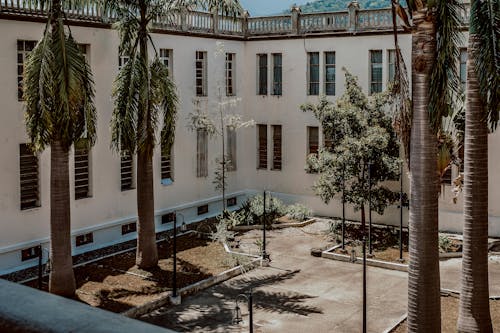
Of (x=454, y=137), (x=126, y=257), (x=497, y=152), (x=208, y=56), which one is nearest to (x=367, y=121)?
(x=454, y=137)

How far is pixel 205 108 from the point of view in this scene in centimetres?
2636

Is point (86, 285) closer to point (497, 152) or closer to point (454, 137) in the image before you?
point (454, 137)

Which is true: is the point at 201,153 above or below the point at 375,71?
below

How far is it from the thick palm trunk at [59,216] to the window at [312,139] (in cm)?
1383

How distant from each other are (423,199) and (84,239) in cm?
1289

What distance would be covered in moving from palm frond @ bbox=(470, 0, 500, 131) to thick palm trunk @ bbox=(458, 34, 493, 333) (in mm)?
200

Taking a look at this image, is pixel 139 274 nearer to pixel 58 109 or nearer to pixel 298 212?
pixel 58 109

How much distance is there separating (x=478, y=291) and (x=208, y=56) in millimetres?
16774

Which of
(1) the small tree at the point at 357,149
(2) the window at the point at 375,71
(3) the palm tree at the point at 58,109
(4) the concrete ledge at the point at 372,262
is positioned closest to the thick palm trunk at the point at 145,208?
(3) the palm tree at the point at 58,109

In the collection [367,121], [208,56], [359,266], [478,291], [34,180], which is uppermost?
[208,56]

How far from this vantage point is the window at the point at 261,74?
28.6 metres

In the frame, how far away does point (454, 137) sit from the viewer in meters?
21.2

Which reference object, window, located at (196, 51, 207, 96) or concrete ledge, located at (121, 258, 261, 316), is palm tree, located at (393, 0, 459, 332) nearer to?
concrete ledge, located at (121, 258, 261, 316)

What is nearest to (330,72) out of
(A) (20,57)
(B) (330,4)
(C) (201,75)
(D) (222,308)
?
(C) (201,75)
